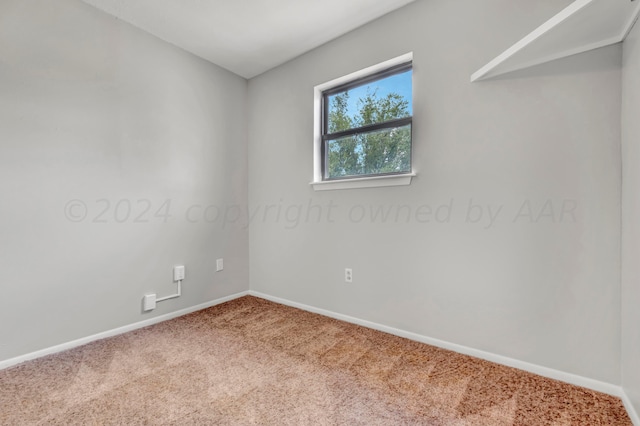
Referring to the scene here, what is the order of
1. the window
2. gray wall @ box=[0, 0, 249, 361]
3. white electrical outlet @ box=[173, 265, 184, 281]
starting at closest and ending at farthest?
gray wall @ box=[0, 0, 249, 361] < the window < white electrical outlet @ box=[173, 265, 184, 281]

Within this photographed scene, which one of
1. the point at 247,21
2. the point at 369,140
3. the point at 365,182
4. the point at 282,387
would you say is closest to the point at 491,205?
the point at 365,182

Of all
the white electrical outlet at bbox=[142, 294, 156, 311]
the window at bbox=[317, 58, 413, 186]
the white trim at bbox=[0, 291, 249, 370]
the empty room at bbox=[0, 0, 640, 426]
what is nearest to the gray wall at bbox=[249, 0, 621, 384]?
the empty room at bbox=[0, 0, 640, 426]

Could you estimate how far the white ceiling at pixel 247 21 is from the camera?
1.98 m

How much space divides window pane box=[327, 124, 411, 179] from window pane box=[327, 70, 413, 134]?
11 cm

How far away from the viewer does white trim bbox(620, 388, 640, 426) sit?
3.87 ft

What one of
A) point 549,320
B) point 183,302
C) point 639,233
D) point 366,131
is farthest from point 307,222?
point 639,233

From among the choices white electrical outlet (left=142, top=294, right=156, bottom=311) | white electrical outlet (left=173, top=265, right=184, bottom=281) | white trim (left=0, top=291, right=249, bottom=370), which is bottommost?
white trim (left=0, top=291, right=249, bottom=370)

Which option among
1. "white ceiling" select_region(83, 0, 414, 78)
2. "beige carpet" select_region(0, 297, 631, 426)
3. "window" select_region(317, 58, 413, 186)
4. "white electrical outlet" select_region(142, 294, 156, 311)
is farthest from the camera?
"white electrical outlet" select_region(142, 294, 156, 311)

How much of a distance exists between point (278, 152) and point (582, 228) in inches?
92.3

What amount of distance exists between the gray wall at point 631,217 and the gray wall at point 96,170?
9.41ft

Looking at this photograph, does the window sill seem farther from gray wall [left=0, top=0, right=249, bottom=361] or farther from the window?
gray wall [left=0, top=0, right=249, bottom=361]

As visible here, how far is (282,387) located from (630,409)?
1599 millimetres

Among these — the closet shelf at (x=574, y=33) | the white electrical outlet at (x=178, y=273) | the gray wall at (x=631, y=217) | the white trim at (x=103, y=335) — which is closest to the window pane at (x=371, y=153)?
the closet shelf at (x=574, y=33)

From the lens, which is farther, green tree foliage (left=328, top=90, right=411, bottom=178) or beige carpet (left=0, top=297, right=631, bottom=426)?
green tree foliage (left=328, top=90, right=411, bottom=178)
